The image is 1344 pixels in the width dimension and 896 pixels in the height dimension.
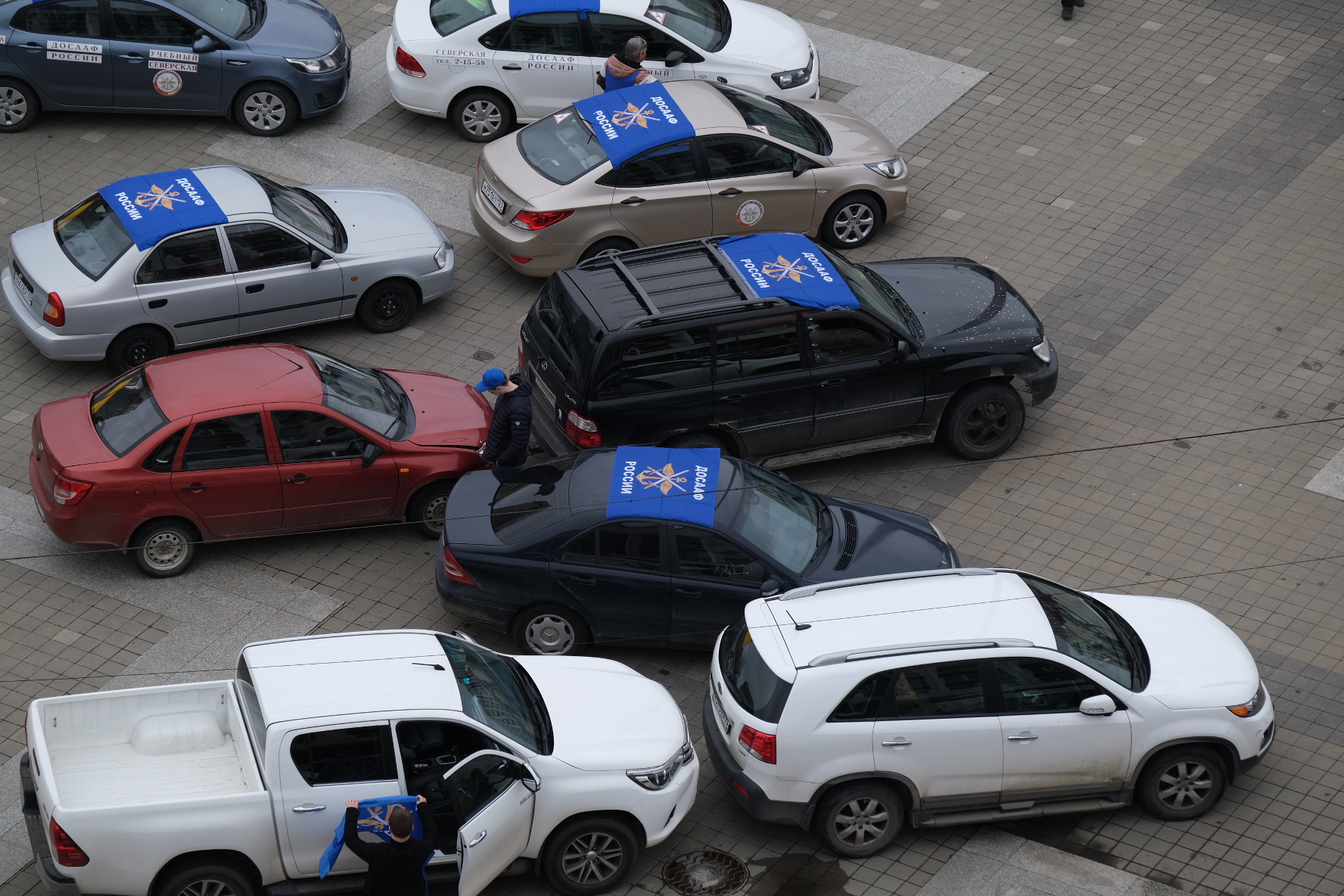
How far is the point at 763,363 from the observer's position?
A: 44.3 ft

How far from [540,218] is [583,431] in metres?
3.28

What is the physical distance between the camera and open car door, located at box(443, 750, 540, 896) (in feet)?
31.0

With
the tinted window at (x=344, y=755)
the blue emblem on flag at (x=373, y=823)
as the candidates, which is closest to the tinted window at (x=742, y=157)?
the tinted window at (x=344, y=755)

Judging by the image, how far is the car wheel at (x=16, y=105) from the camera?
698 inches

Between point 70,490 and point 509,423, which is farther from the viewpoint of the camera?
point 509,423

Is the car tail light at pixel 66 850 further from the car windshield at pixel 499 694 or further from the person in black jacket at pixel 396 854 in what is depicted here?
the car windshield at pixel 499 694

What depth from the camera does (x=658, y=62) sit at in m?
18.0

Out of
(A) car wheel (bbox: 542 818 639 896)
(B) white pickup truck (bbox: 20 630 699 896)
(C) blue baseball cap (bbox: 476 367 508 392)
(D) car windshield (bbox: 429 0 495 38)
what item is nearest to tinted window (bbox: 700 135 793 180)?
(D) car windshield (bbox: 429 0 495 38)

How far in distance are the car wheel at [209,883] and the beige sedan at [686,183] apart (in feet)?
26.1

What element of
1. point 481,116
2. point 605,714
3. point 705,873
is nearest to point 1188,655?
point 705,873

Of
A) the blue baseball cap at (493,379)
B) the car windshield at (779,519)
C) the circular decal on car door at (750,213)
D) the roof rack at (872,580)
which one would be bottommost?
the circular decal on car door at (750,213)

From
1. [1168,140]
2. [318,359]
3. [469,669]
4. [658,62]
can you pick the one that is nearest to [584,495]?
[469,669]

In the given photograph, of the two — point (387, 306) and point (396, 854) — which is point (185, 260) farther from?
point (396, 854)

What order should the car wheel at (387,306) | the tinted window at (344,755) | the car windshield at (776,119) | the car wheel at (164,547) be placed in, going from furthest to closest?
the car windshield at (776,119) → the car wheel at (387,306) → the car wheel at (164,547) → the tinted window at (344,755)
